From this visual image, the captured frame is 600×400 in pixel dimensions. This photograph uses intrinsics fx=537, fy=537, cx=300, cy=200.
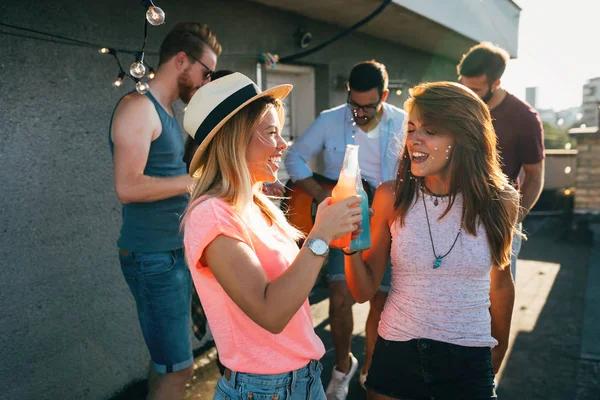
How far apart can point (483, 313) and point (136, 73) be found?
5.86 feet

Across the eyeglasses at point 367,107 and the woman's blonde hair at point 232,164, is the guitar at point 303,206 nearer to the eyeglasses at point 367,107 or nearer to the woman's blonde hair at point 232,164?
the eyeglasses at point 367,107

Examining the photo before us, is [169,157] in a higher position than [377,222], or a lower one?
higher

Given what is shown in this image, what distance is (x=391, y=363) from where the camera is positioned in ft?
6.57

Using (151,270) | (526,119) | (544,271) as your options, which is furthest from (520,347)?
(151,270)

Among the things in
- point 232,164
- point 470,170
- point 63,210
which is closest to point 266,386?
point 232,164

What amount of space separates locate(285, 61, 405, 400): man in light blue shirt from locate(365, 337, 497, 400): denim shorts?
1438 mm

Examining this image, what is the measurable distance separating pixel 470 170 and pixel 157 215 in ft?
4.67

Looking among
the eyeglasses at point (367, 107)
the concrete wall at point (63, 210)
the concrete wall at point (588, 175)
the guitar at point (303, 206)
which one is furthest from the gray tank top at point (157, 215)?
the concrete wall at point (588, 175)

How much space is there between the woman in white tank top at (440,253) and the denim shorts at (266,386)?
456mm

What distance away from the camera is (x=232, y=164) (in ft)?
5.40

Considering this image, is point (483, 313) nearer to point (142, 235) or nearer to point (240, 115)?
point (240, 115)

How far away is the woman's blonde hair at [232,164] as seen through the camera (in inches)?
63.5

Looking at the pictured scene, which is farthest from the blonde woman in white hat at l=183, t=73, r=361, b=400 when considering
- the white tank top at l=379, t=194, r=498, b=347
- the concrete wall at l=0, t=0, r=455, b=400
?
the concrete wall at l=0, t=0, r=455, b=400

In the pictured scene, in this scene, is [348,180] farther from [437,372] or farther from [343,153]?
[343,153]
